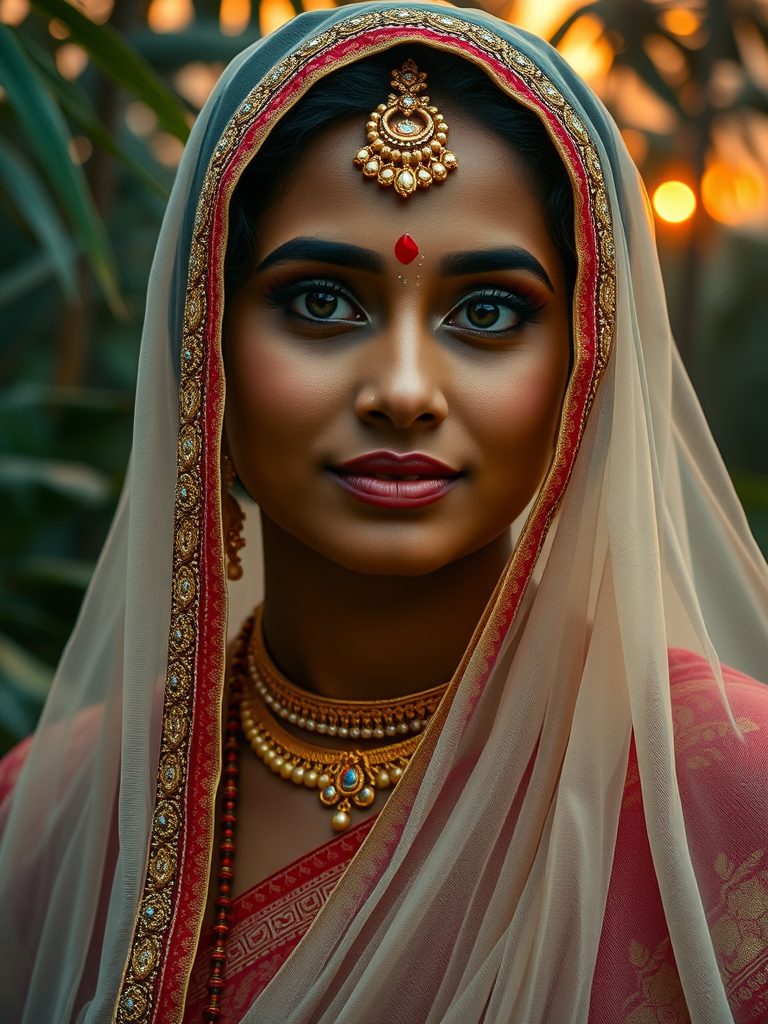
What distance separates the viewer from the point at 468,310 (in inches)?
43.1

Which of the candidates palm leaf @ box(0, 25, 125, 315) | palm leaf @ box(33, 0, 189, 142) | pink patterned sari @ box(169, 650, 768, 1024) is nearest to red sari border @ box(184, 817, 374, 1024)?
pink patterned sari @ box(169, 650, 768, 1024)

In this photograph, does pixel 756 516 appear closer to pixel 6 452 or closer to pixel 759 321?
pixel 6 452

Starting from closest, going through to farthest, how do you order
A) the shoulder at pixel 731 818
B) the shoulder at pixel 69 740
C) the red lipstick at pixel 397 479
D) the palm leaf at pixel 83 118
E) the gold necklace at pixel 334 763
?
the shoulder at pixel 731 818, the red lipstick at pixel 397 479, the gold necklace at pixel 334 763, the shoulder at pixel 69 740, the palm leaf at pixel 83 118

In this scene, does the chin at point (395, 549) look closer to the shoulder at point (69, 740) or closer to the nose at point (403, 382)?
the nose at point (403, 382)

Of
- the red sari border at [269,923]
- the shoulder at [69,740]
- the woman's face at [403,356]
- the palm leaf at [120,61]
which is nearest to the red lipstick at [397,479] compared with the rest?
the woman's face at [403,356]

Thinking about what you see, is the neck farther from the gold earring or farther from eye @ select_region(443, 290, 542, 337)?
eye @ select_region(443, 290, 542, 337)

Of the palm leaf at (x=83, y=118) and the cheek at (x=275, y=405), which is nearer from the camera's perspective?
the cheek at (x=275, y=405)

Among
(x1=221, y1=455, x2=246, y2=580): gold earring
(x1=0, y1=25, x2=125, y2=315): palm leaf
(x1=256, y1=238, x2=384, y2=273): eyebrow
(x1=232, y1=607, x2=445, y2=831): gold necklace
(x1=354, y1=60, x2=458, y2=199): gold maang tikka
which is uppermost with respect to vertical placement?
(x1=0, y1=25, x2=125, y2=315): palm leaf

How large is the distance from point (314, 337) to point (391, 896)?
1.77 ft

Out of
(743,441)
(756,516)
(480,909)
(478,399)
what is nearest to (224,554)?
(478,399)

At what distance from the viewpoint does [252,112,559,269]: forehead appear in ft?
3.49

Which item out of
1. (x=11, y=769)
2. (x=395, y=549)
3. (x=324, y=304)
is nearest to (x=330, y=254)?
(x=324, y=304)

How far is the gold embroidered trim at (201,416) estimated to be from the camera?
1107mm

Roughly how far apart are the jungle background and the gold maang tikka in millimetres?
491
